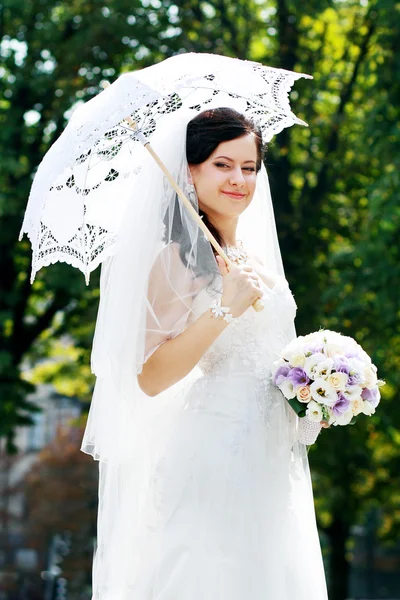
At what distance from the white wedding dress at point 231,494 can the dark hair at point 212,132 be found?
0.54 meters

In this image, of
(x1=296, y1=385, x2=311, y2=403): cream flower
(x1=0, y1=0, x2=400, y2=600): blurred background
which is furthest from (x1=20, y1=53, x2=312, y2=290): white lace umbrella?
(x1=0, y1=0, x2=400, y2=600): blurred background

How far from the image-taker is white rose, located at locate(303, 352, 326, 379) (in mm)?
3605

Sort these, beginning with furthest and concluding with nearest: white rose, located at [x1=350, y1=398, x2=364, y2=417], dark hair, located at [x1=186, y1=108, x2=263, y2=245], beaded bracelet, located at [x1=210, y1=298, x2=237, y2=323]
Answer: dark hair, located at [x1=186, y1=108, x2=263, y2=245], white rose, located at [x1=350, y1=398, x2=364, y2=417], beaded bracelet, located at [x1=210, y1=298, x2=237, y2=323]

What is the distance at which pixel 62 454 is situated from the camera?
89.6 feet

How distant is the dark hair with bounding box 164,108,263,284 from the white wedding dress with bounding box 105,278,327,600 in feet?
0.55

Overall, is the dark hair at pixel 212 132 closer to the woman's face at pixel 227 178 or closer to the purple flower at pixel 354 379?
the woman's face at pixel 227 178

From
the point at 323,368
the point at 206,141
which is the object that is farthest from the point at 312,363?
the point at 206,141

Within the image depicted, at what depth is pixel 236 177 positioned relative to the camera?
151 inches

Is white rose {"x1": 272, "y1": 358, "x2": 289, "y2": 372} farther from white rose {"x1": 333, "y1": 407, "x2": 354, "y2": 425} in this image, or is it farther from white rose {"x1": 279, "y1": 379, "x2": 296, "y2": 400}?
white rose {"x1": 333, "y1": 407, "x2": 354, "y2": 425}

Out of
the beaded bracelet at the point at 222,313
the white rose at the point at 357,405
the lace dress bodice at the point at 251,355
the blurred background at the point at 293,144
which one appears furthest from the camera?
the blurred background at the point at 293,144

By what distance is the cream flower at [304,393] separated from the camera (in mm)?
3596

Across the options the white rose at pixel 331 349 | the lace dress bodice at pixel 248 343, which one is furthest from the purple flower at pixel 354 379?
the lace dress bodice at pixel 248 343

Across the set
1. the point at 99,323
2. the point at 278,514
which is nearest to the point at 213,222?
the point at 99,323

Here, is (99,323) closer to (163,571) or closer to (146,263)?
(146,263)
